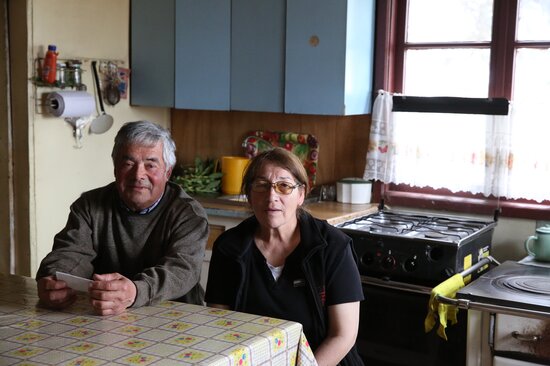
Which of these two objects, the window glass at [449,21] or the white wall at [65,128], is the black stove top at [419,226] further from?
the white wall at [65,128]

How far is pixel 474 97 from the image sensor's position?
3.78 metres

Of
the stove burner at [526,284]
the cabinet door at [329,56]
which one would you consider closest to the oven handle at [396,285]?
the stove burner at [526,284]

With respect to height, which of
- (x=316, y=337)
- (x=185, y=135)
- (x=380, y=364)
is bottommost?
(x=380, y=364)

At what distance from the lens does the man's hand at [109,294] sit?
2057 mm

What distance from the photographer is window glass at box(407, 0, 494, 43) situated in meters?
3.76

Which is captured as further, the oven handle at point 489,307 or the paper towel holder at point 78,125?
the paper towel holder at point 78,125

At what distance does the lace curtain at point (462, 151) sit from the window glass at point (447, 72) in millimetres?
121

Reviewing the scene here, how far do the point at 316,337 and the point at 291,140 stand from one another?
205cm

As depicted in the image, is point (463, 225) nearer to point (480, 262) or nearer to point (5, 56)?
point (480, 262)

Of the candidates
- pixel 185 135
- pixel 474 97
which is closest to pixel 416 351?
pixel 474 97

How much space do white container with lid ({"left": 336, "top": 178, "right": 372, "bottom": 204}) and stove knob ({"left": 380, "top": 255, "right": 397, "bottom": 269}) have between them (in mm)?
747

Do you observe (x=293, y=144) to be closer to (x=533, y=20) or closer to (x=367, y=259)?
(x=367, y=259)

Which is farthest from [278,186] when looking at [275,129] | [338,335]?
[275,129]

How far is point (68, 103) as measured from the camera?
3912 mm
